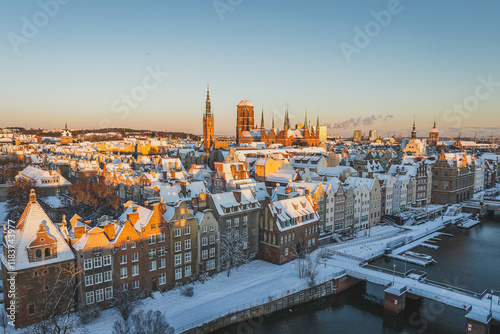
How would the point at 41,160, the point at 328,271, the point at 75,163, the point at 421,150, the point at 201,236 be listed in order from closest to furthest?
the point at 201,236 < the point at 328,271 < the point at 75,163 < the point at 41,160 < the point at 421,150

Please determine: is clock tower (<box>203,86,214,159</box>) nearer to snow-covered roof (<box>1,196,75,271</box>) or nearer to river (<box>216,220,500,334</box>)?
river (<box>216,220,500,334</box>)

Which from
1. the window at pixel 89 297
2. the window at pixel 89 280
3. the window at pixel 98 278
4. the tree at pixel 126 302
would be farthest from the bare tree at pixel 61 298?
the tree at pixel 126 302

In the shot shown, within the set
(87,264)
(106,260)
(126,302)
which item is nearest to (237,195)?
(106,260)

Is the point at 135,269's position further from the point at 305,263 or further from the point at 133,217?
the point at 305,263

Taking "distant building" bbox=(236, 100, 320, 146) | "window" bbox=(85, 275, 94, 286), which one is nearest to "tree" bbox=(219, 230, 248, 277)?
"window" bbox=(85, 275, 94, 286)

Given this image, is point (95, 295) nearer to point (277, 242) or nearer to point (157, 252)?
point (157, 252)

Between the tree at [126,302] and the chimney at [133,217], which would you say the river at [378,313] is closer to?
the tree at [126,302]

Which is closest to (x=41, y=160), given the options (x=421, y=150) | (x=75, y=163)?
(x=75, y=163)
